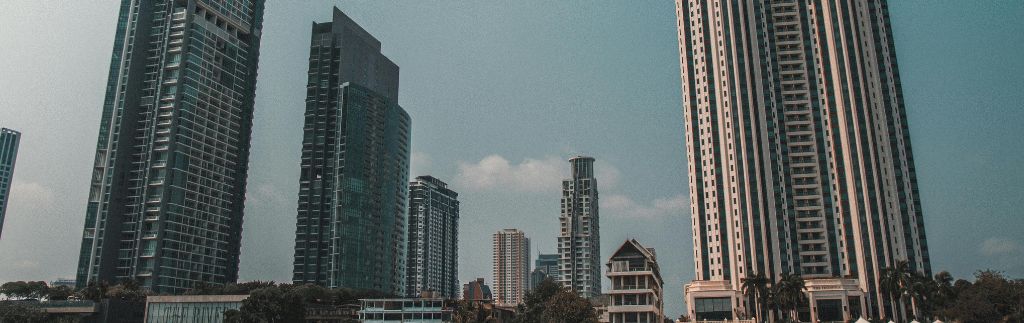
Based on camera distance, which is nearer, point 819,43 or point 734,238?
point 734,238

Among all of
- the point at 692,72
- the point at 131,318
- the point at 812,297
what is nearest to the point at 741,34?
the point at 692,72

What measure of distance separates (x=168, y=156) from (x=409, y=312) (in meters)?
72.0

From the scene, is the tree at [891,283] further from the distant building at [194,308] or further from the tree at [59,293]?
the tree at [59,293]

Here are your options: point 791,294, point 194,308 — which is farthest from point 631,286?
point 194,308

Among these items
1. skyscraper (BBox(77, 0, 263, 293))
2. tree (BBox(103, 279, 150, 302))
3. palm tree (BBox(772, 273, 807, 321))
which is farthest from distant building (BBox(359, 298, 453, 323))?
palm tree (BBox(772, 273, 807, 321))

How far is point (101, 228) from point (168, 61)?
39.8 m

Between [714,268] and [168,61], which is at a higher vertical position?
[168,61]

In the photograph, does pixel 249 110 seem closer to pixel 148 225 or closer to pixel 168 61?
pixel 168 61

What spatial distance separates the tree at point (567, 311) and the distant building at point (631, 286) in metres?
5.10

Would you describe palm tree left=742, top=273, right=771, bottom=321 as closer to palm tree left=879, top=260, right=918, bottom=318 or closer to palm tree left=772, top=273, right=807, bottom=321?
palm tree left=772, top=273, right=807, bottom=321

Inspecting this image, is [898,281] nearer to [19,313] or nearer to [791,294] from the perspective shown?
[791,294]

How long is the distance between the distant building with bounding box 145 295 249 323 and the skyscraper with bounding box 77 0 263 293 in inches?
872

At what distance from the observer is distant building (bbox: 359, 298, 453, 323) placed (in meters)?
136

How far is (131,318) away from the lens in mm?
144000
